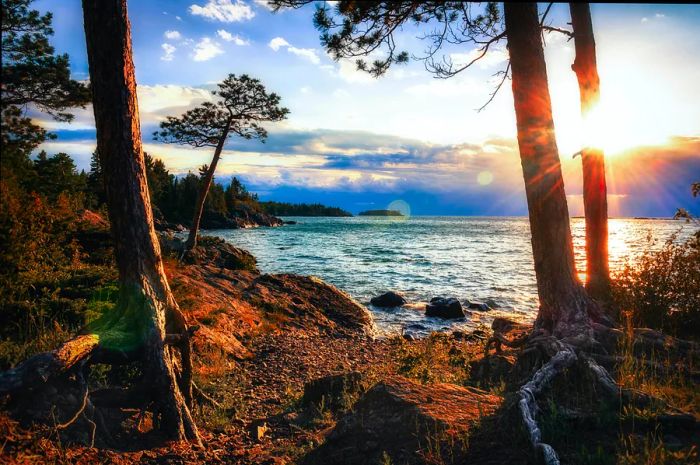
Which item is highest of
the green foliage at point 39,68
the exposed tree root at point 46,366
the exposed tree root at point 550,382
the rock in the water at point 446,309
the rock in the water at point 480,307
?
the green foliage at point 39,68

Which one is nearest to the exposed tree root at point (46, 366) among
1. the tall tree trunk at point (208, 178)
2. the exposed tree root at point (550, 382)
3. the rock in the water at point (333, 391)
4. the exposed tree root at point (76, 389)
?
the exposed tree root at point (76, 389)

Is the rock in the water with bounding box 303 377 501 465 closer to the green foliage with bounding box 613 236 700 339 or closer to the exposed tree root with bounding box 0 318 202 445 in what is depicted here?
the exposed tree root with bounding box 0 318 202 445

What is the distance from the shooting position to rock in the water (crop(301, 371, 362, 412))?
6707 mm

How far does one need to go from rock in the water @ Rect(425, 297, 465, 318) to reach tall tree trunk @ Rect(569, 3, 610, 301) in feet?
28.7

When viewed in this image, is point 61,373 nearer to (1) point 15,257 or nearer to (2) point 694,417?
(1) point 15,257

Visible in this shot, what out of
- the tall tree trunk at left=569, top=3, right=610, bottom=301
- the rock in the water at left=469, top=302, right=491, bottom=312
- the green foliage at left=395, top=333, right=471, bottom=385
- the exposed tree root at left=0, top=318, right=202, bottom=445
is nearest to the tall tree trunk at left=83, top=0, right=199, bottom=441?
the exposed tree root at left=0, top=318, right=202, bottom=445

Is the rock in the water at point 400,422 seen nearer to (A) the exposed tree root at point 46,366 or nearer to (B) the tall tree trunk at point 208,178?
(A) the exposed tree root at point 46,366

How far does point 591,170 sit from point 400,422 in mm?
9152

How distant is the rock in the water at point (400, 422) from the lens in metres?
4.07

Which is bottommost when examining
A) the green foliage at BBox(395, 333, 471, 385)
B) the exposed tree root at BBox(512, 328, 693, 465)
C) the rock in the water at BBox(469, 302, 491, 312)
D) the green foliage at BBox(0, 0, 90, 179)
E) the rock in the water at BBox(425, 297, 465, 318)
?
the rock in the water at BBox(469, 302, 491, 312)

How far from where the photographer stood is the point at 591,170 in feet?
35.0

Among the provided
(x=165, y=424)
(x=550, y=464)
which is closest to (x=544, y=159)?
(x=550, y=464)

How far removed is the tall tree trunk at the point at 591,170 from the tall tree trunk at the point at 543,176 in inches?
143

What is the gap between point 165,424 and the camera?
17.5 ft
